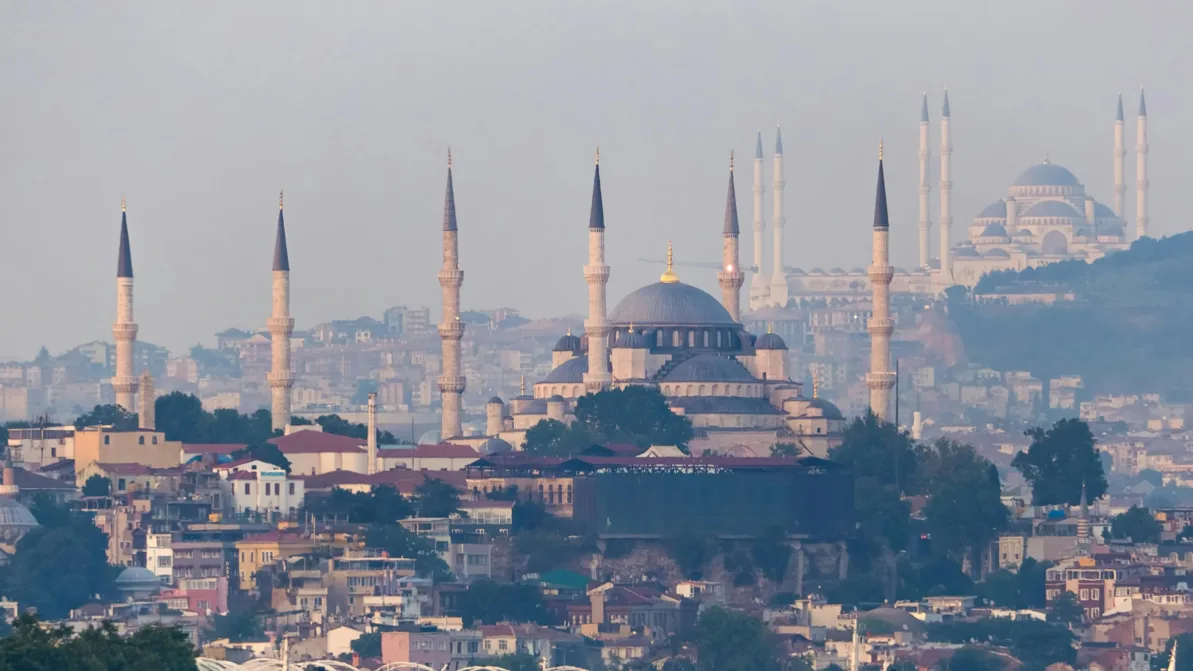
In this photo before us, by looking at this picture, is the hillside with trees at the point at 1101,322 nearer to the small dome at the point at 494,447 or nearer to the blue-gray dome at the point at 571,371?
the blue-gray dome at the point at 571,371

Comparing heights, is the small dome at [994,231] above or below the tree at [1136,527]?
above

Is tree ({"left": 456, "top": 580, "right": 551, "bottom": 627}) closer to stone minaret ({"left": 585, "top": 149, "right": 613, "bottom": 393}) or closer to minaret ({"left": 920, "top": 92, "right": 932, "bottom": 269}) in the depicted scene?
stone minaret ({"left": 585, "top": 149, "right": 613, "bottom": 393})

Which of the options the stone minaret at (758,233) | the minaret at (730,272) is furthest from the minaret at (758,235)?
the minaret at (730,272)

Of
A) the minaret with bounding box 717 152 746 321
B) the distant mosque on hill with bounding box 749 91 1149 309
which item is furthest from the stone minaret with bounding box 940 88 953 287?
the minaret with bounding box 717 152 746 321

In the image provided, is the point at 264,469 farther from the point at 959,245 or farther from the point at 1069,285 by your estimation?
the point at 959,245

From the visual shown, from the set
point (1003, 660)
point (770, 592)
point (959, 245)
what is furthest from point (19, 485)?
point (959, 245)

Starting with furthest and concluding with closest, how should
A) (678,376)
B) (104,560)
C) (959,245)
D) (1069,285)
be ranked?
(959,245) < (1069,285) < (678,376) < (104,560)

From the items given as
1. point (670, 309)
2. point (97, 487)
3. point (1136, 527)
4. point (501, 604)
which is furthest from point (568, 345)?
point (501, 604)
